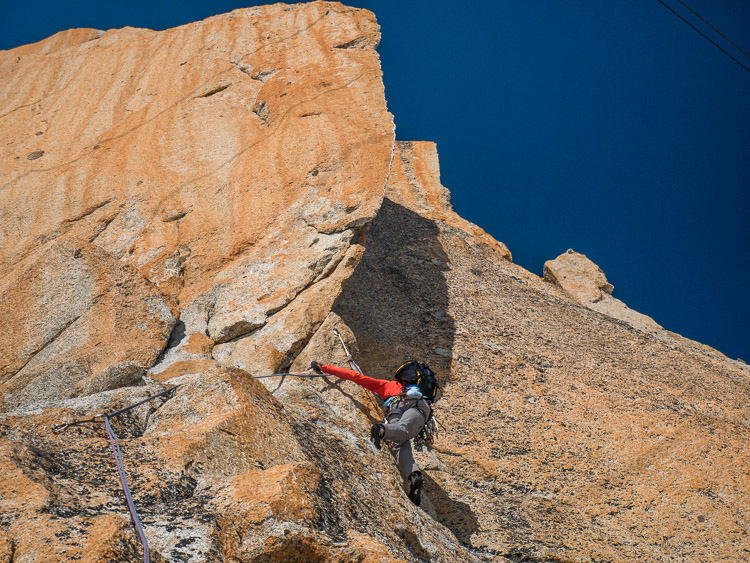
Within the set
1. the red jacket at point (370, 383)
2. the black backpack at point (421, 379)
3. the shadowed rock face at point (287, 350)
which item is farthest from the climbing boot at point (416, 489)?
the red jacket at point (370, 383)

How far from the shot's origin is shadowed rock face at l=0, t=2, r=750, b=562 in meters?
4.04

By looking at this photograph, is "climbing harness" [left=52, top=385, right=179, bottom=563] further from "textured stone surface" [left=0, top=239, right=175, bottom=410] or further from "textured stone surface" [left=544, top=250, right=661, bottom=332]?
"textured stone surface" [left=544, top=250, right=661, bottom=332]

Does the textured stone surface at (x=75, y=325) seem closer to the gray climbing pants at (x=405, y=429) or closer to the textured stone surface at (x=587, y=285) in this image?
the gray climbing pants at (x=405, y=429)

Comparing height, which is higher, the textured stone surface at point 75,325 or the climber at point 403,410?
the climber at point 403,410

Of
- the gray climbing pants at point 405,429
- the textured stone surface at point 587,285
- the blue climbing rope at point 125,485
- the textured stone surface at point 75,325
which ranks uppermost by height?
the textured stone surface at point 587,285

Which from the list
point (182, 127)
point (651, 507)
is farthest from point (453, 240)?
point (651, 507)

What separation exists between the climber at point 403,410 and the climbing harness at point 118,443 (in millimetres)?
1937

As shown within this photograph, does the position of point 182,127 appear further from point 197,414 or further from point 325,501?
point 325,501

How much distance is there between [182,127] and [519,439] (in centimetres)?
767

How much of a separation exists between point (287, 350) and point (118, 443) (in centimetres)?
317

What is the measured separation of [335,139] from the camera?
961 centimetres

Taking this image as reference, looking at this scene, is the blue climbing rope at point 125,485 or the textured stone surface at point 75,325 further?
the textured stone surface at point 75,325

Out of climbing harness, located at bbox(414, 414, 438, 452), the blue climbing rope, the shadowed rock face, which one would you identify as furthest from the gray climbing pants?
the blue climbing rope

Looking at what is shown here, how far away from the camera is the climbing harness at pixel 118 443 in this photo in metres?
3.37
